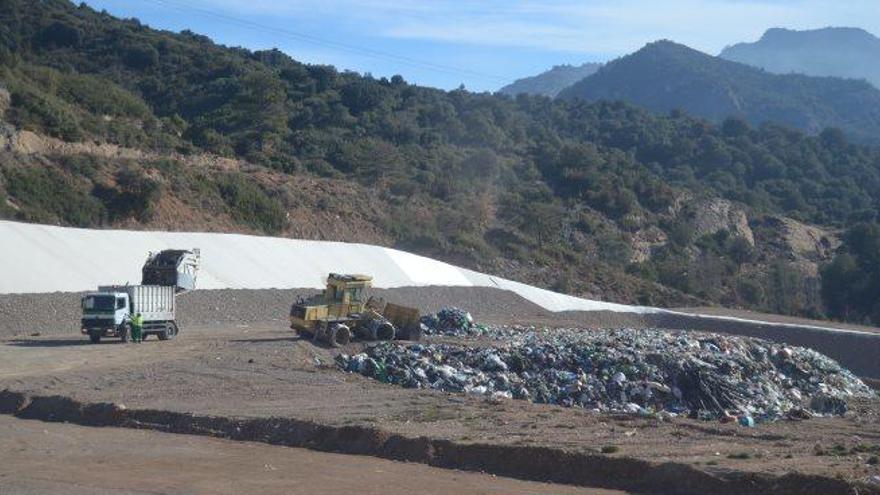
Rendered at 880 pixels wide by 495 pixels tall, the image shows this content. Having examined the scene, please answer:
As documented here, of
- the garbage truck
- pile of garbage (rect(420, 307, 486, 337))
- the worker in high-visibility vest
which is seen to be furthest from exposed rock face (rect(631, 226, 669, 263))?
the worker in high-visibility vest

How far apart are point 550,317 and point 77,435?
3601 centimetres

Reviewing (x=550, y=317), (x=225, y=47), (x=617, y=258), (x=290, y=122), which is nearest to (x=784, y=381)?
(x=550, y=317)

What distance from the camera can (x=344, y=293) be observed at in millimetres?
36656

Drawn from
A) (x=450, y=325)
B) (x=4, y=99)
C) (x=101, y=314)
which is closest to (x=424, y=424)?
(x=101, y=314)

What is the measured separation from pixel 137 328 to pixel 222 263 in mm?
11765

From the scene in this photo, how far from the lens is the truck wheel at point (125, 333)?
114 ft

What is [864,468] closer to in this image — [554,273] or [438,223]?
[554,273]

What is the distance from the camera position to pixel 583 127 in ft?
459

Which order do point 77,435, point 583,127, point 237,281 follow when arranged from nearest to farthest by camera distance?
point 77,435 → point 237,281 → point 583,127

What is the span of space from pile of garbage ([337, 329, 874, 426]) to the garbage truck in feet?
22.9

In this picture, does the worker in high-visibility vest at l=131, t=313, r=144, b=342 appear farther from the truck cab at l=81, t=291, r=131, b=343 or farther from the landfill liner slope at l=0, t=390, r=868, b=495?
the landfill liner slope at l=0, t=390, r=868, b=495

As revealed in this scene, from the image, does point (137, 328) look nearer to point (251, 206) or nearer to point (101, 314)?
point (101, 314)

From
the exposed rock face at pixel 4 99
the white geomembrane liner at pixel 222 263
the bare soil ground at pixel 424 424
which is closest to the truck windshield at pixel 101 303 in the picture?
the bare soil ground at pixel 424 424

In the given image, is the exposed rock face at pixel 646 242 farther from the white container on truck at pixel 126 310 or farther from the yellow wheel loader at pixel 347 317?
the white container on truck at pixel 126 310
